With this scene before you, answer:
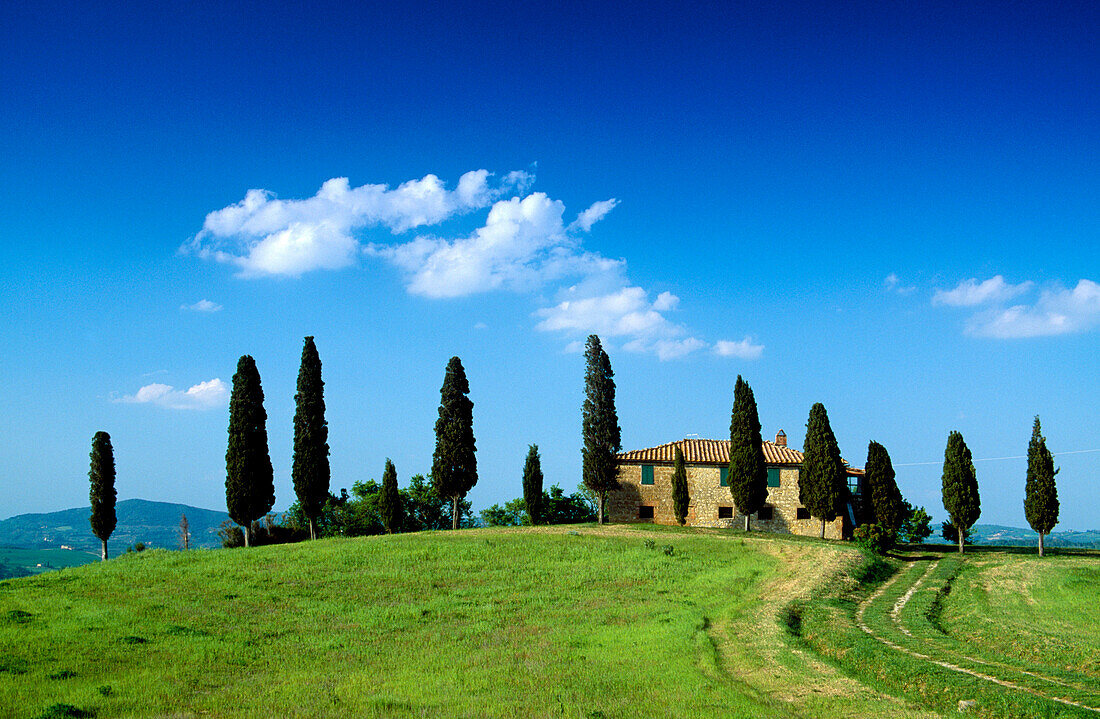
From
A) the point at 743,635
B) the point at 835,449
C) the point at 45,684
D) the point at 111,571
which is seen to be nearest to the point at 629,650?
the point at 743,635

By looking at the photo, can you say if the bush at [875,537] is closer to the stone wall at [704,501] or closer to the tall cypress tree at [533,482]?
the stone wall at [704,501]

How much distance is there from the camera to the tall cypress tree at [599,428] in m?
53.5

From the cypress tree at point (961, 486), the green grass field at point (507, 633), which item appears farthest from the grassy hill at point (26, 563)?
the cypress tree at point (961, 486)

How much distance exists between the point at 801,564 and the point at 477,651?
2013 cm

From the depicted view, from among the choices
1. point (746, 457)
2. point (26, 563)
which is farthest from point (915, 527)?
point (26, 563)

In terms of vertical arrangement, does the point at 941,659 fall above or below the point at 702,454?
below

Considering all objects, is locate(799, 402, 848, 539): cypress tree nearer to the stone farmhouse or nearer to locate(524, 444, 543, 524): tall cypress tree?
the stone farmhouse

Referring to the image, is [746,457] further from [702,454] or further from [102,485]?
[102,485]

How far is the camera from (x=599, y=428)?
54156 mm

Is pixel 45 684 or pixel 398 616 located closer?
pixel 45 684

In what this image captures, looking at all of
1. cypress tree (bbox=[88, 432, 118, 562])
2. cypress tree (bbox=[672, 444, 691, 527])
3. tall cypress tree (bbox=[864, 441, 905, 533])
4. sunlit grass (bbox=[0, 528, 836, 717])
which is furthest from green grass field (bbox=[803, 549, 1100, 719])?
cypress tree (bbox=[88, 432, 118, 562])

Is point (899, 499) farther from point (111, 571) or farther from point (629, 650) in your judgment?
point (111, 571)

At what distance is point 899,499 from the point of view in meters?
50.9

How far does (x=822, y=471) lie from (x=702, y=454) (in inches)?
433
